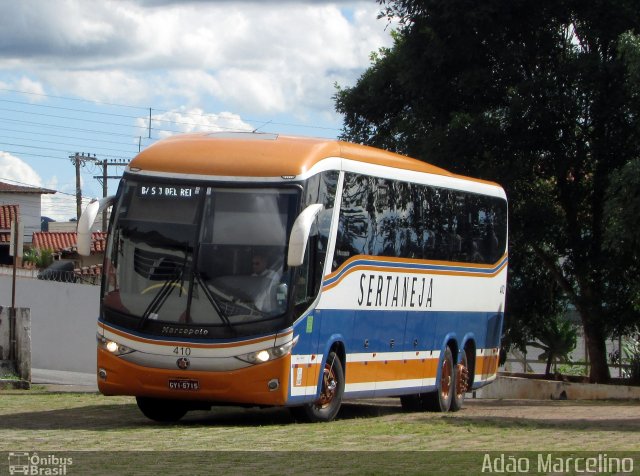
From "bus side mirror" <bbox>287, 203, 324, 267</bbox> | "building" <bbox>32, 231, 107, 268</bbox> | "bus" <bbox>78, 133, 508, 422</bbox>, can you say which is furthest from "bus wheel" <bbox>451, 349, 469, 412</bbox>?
"building" <bbox>32, 231, 107, 268</bbox>

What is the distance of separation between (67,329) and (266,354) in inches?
818

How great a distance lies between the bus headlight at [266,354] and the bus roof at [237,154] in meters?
2.04

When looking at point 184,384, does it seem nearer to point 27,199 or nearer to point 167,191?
point 167,191

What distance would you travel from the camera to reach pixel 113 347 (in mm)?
15891

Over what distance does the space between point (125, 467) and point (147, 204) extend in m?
5.76

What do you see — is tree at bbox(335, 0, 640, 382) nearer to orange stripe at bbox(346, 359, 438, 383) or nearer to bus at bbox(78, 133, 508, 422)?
orange stripe at bbox(346, 359, 438, 383)

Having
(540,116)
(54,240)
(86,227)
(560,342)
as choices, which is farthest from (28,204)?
(86,227)

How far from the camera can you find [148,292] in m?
15.6

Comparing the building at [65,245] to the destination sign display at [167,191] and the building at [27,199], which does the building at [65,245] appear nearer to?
the building at [27,199]

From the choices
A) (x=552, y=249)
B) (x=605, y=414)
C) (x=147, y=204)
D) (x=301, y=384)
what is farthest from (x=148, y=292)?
(x=552, y=249)

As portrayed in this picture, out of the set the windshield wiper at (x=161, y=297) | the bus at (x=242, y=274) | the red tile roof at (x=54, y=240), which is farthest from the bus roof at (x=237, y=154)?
the red tile roof at (x=54, y=240)

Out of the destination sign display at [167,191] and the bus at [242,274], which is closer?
the bus at [242,274]

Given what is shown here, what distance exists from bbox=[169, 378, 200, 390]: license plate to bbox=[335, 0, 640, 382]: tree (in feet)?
51.8

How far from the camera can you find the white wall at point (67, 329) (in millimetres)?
35031
